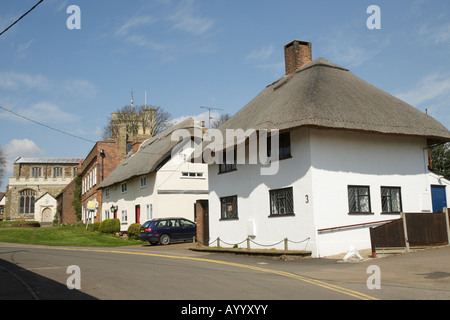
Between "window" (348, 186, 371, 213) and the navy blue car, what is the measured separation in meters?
12.4

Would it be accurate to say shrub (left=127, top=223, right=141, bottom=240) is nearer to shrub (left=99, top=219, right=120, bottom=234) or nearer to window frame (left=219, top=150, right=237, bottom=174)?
shrub (left=99, top=219, right=120, bottom=234)

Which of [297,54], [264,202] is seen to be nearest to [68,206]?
[297,54]

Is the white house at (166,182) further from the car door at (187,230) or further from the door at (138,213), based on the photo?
the car door at (187,230)

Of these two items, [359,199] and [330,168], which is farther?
[359,199]

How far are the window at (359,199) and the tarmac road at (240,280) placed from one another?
362 cm

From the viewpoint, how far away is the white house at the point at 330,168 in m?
18.2

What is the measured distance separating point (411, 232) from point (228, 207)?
9490 millimetres

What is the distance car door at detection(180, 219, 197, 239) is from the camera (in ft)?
93.0

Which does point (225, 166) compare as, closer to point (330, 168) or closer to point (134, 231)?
point (330, 168)

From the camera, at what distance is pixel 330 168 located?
61.3ft

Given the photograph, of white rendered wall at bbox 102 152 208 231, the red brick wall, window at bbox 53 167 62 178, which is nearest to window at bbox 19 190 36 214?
window at bbox 53 167 62 178

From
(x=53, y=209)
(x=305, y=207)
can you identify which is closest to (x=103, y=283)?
(x=305, y=207)

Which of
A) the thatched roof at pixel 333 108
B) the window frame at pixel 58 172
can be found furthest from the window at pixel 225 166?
the window frame at pixel 58 172

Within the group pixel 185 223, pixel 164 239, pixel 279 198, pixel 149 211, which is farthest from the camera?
pixel 149 211
